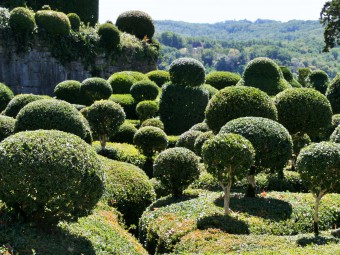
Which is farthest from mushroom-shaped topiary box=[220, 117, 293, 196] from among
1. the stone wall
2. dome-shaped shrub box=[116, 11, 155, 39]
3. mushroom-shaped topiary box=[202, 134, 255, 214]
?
dome-shaped shrub box=[116, 11, 155, 39]

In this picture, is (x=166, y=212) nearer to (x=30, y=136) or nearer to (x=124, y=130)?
(x=30, y=136)

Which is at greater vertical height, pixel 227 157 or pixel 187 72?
pixel 187 72

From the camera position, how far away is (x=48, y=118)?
506 inches

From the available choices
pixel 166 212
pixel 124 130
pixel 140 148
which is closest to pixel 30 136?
pixel 166 212

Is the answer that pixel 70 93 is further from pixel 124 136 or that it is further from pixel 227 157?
pixel 227 157

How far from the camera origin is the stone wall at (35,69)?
26703mm

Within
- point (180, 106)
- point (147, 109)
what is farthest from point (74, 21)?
point (180, 106)

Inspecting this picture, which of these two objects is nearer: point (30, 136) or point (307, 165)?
point (30, 136)

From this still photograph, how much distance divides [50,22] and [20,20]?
196 centimetres

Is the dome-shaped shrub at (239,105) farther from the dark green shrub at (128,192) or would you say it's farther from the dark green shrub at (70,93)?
the dark green shrub at (70,93)

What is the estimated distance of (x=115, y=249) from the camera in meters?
9.14

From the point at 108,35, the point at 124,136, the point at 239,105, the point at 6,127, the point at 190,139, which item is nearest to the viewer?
the point at 6,127

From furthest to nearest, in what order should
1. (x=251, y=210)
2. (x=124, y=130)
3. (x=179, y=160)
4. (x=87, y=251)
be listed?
1. (x=124, y=130)
2. (x=179, y=160)
3. (x=251, y=210)
4. (x=87, y=251)

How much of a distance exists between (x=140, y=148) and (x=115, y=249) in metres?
8.38
